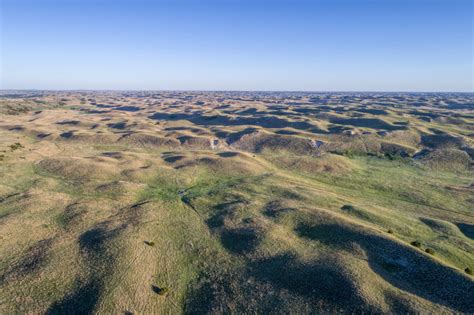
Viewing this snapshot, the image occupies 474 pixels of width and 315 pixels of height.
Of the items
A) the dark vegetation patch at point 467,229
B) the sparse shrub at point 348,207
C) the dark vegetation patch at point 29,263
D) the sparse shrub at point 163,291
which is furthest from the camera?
the sparse shrub at point 348,207

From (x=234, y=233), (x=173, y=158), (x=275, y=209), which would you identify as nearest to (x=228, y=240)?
(x=234, y=233)

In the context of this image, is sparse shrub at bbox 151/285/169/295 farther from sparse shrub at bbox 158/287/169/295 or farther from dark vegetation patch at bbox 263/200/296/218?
dark vegetation patch at bbox 263/200/296/218

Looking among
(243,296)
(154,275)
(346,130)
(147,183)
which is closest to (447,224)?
(243,296)

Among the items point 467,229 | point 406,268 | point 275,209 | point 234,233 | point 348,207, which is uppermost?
point 275,209

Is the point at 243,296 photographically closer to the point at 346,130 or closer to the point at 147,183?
the point at 147,183

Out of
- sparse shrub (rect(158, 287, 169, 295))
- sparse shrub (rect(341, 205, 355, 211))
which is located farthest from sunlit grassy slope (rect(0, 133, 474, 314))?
sparse shrub (rect(341, 205, 355, 211))

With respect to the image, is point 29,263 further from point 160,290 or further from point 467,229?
point 467,229

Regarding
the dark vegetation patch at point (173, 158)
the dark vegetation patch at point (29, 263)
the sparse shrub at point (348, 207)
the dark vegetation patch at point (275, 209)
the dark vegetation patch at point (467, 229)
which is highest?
the dark vegetation patch at point (173, 158)

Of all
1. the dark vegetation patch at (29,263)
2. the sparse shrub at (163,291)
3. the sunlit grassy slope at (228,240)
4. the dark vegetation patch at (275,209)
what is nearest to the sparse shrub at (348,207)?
the sunlit grassy slope at (228,240)

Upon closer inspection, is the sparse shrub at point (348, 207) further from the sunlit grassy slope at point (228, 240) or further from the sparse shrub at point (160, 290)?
the sparse shrub at point (160, 290)
